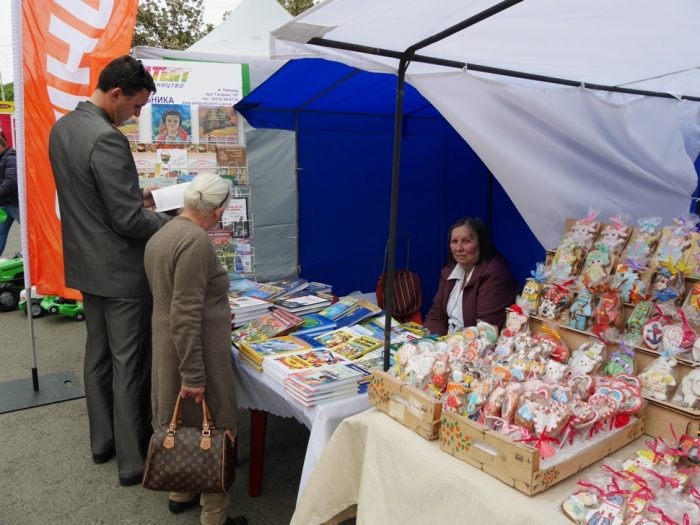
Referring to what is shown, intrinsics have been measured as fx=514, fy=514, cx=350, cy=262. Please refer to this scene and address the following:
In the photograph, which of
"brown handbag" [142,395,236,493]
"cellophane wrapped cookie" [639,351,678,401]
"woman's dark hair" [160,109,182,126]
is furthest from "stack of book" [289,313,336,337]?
"woman's dark hair" [160,109,182,126]

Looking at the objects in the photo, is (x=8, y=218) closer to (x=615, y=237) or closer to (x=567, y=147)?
(x=567, y=147)

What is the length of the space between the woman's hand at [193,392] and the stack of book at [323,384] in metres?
0.35

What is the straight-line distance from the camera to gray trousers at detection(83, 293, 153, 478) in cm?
268

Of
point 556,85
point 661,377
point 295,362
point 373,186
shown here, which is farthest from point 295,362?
point 373,186

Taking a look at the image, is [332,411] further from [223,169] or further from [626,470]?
[223,169]

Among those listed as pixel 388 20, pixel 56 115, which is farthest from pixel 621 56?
pixel 56 115

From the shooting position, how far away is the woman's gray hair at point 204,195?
6.89 feet

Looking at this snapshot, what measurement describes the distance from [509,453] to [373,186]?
142 inches

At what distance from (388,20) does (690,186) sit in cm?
236

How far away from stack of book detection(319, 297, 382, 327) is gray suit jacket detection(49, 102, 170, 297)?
1010mm

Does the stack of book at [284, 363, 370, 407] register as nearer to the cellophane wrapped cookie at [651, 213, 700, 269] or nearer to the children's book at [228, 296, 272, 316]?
the children's book at [228, 296, 272, 316]

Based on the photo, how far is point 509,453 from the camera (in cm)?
135

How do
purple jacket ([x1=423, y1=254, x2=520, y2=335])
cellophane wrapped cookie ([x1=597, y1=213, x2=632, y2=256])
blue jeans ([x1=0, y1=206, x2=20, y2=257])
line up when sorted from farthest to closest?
blue jeans ([x1=0, y1=206, x2=20, y2=257])
purple jacket ([x1=423, y1=254, x2=520, y2=335])
cellophane wrapped cookie ([x1=597, y1=213, x2=632, y2=256])

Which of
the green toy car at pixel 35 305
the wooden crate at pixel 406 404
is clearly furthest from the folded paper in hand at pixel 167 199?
the green toy car at pixel 35 305
